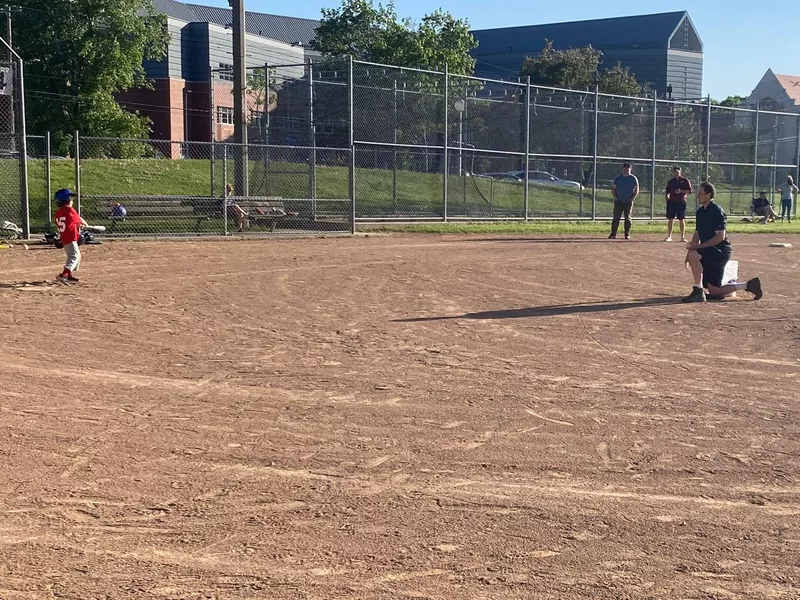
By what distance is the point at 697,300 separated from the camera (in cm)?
1207

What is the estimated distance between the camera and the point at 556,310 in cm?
1120

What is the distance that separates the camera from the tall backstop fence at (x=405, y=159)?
21656mm

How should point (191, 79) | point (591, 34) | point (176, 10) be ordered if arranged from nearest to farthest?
point (191, 79), point (176, 10), point (591, 34)

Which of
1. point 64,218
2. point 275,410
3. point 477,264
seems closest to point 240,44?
point 477,264

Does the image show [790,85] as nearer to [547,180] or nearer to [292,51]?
[292,51]

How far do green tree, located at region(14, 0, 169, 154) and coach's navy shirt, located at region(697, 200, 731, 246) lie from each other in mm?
30840

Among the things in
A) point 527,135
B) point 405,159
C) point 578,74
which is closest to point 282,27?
point 578,74

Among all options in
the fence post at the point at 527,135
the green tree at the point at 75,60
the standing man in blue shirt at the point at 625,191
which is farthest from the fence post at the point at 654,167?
the green tree at the point at 75,60

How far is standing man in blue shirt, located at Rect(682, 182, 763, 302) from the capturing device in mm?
12102

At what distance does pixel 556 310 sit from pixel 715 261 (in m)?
2.60

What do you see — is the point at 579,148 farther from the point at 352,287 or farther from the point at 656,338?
the point at 656,338

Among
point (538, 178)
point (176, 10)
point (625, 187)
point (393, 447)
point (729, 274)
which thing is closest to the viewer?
point (393, 447)

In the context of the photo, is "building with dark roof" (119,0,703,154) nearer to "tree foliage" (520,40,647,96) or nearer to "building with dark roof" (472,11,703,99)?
"building with dark roof" (472,11,703,99)

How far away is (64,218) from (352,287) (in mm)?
3929
